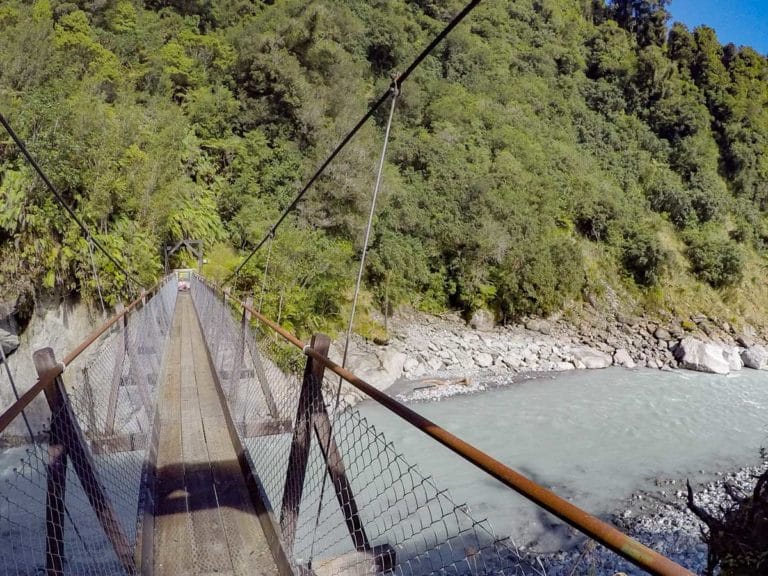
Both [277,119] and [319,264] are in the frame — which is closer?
[319,264]

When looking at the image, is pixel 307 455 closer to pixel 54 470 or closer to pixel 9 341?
pixel 54 470

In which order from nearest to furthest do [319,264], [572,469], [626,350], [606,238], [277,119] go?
1. [572,469]
2. [319,264]
3. [626,350]
4. [277,119]
5. [606,238]

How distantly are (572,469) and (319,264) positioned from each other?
5021 millimetres

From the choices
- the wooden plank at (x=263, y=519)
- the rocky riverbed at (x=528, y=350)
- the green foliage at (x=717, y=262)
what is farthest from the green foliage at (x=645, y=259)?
the wooden plank at (x=263, y=519)

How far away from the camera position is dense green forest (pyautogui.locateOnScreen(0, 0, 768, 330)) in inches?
268

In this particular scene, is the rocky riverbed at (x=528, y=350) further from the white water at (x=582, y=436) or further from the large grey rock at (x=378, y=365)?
the white water at (x=582, y=436)

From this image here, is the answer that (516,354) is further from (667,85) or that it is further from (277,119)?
(667,85)

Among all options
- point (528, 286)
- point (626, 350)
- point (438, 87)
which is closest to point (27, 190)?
point (528, 286)

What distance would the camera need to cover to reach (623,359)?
388 inches

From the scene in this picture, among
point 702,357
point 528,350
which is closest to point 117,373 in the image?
point 528,350

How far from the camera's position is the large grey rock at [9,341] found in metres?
5.44

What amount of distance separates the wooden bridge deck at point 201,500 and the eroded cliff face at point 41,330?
4.02 m

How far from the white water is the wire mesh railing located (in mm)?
3459

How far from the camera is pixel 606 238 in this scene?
1406 centimetres
